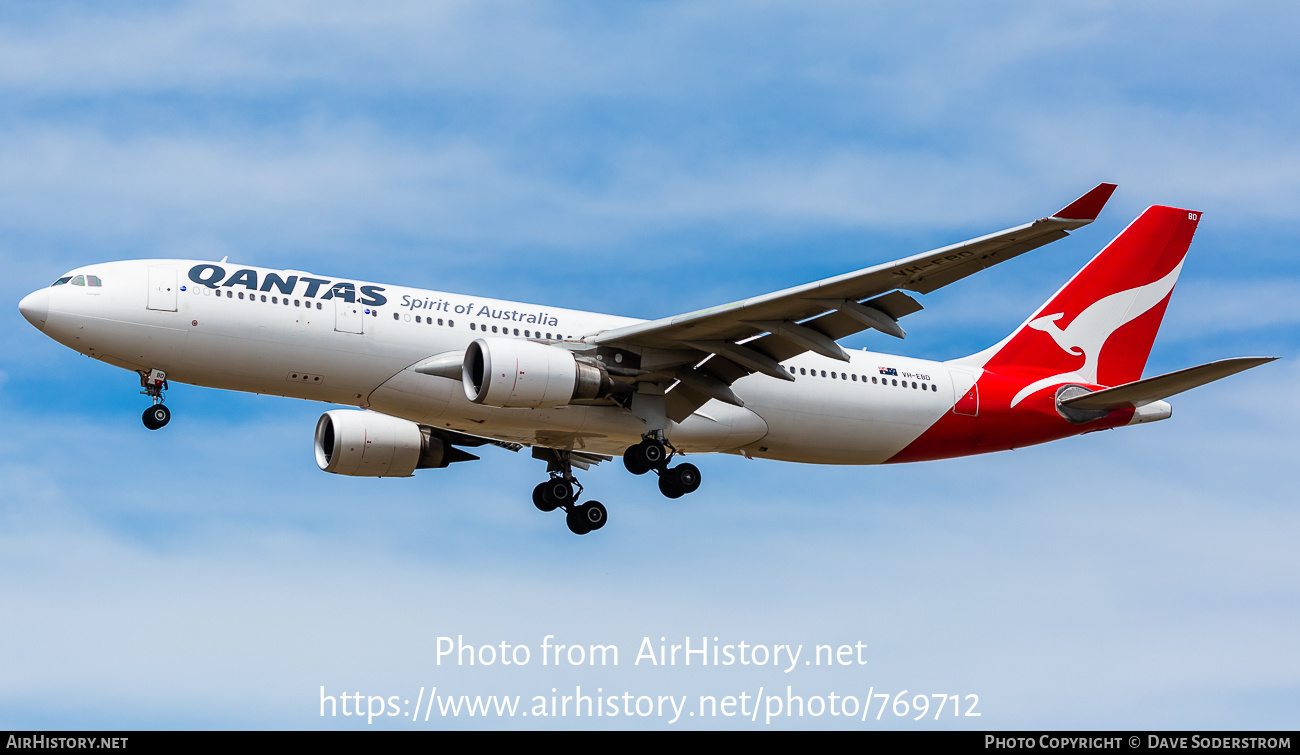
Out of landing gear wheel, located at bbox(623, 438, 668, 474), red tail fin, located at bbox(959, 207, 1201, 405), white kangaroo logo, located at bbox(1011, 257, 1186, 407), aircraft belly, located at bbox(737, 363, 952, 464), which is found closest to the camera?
landing gear wheel, located at bbox(623, 438, 668, 474)

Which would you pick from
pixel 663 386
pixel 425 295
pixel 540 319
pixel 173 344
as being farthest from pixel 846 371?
pixel 173 344

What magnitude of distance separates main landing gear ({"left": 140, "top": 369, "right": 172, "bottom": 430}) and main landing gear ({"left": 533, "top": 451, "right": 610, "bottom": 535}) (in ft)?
32.7

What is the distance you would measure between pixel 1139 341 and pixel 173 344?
Answer: 25027 mm

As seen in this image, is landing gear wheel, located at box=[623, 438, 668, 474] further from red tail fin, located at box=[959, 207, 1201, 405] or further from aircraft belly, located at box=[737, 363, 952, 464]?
red tail fin, located at box=[959, 207, 1201, 405]

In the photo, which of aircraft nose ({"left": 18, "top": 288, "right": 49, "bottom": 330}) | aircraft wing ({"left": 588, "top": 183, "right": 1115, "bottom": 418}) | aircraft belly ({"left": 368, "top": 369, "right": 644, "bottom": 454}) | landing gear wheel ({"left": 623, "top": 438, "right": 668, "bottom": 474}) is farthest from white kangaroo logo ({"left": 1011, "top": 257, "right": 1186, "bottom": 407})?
aircraft nose ({"left": 18, "top": 288, "right": 49, "bottom": 330})

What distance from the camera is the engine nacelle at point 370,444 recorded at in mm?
34875

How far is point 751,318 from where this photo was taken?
28.6 metres

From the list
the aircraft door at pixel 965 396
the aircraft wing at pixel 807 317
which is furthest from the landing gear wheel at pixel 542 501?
the aircraft door at pixel 965 396

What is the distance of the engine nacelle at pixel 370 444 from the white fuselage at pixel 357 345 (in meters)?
3.55

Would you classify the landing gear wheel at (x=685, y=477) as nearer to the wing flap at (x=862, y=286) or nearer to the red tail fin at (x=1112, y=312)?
the wing flap at (x=862, y=286)

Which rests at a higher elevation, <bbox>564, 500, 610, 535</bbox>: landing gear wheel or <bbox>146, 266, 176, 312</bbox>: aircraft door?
<bbox>146, 266, 176, 312</bbox>: aircraft door

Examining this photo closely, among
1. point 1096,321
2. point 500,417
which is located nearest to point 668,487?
point 500,417

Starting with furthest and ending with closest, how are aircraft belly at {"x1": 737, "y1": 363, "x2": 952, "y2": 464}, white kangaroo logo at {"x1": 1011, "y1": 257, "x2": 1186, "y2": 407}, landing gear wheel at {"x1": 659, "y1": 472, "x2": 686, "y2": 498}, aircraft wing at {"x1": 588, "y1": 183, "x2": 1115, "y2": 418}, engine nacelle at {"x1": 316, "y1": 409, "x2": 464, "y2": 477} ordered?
white kangaroo logo at {"x1": 1011, "y1": 257, "x2": 1186, "y2": 407} < engine nacelle at {"x1": 316, "y1": 409, "x2": 464, "y2": 477} < aircraft belly at {"x1": 737, "y1": 363, "x2": 952, "y2": 464} < landing gear wheel at {"x1": 659, "y1": 472, "x2": 686, "y2": 498} < aircraft wing at {"x1": 588, "y1": 183, "x2": 1115, "y2": 418}

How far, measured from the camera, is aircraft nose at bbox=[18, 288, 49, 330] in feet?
92.6
